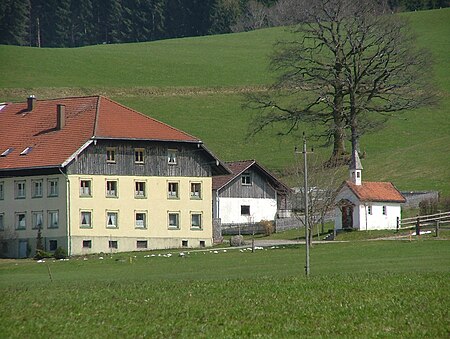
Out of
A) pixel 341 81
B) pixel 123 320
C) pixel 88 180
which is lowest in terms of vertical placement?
pixel 123 320

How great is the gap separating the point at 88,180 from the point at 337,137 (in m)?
23.7

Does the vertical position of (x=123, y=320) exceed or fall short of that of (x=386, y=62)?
it falls short

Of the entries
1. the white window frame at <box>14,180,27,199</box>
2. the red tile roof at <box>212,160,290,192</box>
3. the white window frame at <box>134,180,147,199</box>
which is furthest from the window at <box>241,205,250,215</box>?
the white window frame at <box>14,180,27,199</box>

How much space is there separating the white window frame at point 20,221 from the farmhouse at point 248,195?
598 inches

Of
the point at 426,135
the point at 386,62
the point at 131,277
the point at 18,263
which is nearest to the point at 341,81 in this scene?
the point at 386,62

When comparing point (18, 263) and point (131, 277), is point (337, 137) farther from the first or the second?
point (131, 277)

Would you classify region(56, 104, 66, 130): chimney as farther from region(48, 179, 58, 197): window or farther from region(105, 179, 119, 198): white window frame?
region(105, 179, 119, 198): white window frame

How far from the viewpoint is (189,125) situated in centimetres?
11019

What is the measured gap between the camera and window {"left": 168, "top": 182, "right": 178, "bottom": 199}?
77.6m

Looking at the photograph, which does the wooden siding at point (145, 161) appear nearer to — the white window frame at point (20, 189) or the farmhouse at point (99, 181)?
the farmhouse at point (99, 181)

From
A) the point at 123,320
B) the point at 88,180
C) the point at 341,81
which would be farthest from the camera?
the point at 341,81

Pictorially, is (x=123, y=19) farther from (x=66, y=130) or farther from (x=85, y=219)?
(x=85, y=219)

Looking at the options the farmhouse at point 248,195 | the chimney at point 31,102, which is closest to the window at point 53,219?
the chimney at point 31,102

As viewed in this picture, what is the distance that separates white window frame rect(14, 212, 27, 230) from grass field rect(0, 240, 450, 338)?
2614 cm
